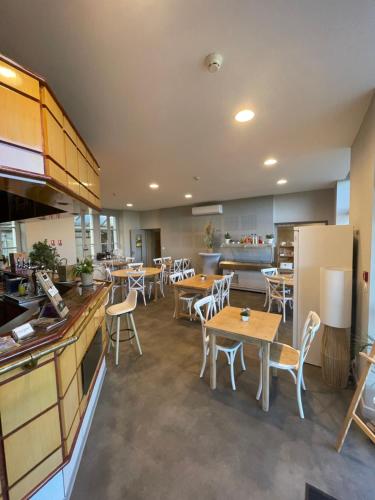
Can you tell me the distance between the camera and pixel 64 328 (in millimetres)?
1348

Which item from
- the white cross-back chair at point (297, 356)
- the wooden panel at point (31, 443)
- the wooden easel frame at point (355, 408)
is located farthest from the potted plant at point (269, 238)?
the wooden panel at point (31, 443)

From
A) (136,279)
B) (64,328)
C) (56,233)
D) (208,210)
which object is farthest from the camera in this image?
Result: (208,210)

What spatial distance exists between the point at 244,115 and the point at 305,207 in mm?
4496

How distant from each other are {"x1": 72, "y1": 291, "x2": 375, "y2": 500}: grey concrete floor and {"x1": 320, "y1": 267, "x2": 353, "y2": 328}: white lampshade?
0.73 meters

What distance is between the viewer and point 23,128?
4.07 feet

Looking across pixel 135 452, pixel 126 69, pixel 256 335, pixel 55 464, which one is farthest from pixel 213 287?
pixel 126 69

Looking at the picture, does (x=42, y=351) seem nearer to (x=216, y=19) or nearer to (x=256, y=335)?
(x=256, y=335)

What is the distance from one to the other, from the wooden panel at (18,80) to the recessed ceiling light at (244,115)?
1.63 m

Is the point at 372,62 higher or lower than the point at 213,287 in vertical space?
higher

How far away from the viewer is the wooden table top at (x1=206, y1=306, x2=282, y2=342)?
198 centimetres

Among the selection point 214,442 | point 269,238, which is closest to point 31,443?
point 214,442

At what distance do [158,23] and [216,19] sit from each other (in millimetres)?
313

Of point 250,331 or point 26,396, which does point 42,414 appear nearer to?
point 26,396

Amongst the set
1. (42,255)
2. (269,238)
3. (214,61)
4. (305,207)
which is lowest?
(42,255)
